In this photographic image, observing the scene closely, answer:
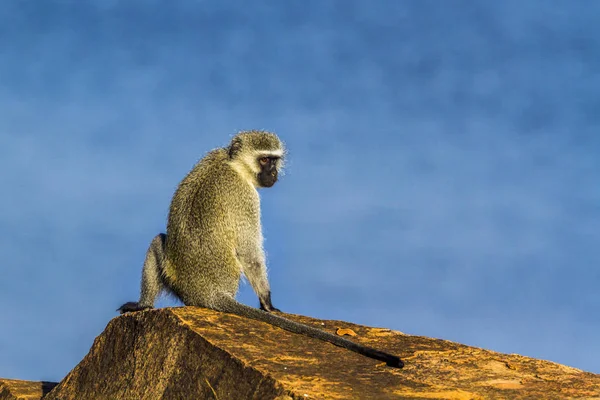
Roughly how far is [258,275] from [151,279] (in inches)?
61.8

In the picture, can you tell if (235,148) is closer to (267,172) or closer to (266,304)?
(267,172)

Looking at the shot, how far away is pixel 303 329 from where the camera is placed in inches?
351

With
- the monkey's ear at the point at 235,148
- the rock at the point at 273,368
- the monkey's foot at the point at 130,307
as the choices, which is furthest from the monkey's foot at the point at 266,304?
the monkey's ear at the point at 235,148

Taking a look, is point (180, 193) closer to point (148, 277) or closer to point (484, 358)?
point (148, 277)

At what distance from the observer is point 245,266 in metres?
10.3

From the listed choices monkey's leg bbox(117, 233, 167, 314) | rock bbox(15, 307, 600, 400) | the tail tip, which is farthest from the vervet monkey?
the tail tip

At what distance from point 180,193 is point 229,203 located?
866 mm

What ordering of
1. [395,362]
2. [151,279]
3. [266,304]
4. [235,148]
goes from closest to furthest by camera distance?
[395,362] < [266,304] < [151,279] < [235,148]

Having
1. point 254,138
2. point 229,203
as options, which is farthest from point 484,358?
point 254,138

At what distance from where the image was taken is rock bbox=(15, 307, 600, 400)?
7.16 m

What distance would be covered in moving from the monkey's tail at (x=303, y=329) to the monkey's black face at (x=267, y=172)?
204cm

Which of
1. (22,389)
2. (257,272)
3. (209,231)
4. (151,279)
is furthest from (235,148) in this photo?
(22,389)

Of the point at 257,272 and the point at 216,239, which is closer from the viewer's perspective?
the point at 216,239

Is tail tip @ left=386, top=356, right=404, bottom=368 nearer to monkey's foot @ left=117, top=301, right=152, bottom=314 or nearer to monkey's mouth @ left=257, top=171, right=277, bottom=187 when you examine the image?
monkey's mouth @ left=257, top=171, right=277, bottom=187
